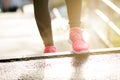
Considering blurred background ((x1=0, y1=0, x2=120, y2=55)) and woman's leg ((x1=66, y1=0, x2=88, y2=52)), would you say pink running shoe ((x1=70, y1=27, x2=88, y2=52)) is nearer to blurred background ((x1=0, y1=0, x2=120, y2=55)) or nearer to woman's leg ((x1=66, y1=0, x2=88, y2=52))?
woman's leg ((x1=66, y1=0, x2=88, y2=52))

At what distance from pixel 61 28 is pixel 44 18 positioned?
160 cm

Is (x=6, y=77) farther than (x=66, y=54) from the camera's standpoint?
No

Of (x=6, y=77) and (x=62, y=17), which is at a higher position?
(x=6, y=77)

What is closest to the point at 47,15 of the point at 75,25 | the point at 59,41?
the point at 75,25

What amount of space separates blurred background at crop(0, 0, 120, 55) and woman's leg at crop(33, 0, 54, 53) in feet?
3.00

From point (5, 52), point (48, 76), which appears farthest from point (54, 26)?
point (48, 76)

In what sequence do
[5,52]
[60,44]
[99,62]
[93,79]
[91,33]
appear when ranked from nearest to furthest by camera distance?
1. [93,79]
2. [99,62]
3. [5,52]
4. [60,44]
5. [91,33]

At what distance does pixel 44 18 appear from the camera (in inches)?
72.7

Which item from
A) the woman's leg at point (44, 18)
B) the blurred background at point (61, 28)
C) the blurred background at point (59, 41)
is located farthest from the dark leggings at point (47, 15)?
the blurred background at point (61, 28)

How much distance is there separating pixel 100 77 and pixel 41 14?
2.08ft

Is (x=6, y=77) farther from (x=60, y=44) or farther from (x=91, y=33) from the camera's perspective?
(x=91, y=33)

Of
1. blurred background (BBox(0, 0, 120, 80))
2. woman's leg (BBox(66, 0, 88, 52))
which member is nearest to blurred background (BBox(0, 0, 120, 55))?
blurred background (BBox(0, 0, 120, 80))

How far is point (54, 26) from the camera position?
3.49m

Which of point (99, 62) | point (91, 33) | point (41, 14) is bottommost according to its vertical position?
point (91, 33)
